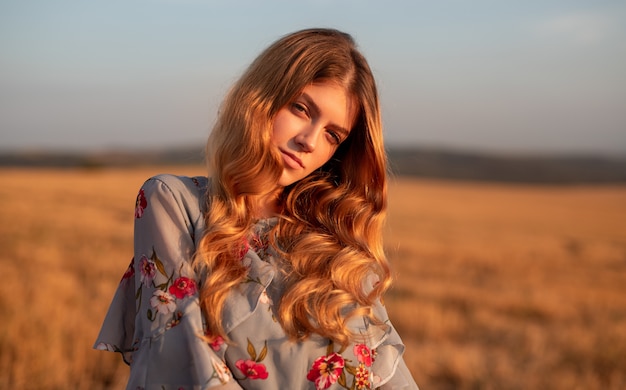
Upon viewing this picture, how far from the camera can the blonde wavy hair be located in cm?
208

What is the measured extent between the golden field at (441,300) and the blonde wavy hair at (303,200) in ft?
1.64

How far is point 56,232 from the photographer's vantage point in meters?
13.6

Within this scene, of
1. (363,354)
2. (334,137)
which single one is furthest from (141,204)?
(363,354)

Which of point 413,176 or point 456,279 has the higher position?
point 456,279

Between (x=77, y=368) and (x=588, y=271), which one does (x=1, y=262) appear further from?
(x=588, y=271)

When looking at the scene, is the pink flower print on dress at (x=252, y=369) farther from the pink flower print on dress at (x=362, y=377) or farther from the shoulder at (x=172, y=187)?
the shoulder at (x=172, y=187)

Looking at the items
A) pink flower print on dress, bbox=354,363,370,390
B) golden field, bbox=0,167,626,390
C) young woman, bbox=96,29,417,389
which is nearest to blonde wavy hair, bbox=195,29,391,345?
young woman, bbox=96,29,417,389

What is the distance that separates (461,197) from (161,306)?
36.2 metres

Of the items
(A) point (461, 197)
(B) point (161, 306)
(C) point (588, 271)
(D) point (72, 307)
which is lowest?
(A) point (461, 197)

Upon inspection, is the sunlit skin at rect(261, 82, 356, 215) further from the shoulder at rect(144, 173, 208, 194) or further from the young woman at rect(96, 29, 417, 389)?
the shoulder at rect(144, 173, 208, 194)

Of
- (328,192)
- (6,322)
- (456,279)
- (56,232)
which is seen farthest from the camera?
(56,232)

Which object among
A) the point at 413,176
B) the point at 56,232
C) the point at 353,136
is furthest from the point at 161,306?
the point at 413,176

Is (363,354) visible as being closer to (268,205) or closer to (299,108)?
(268,205)

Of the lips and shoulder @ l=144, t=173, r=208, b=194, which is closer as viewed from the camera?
shoulder @ l=144, t=173, r=208, b=194
